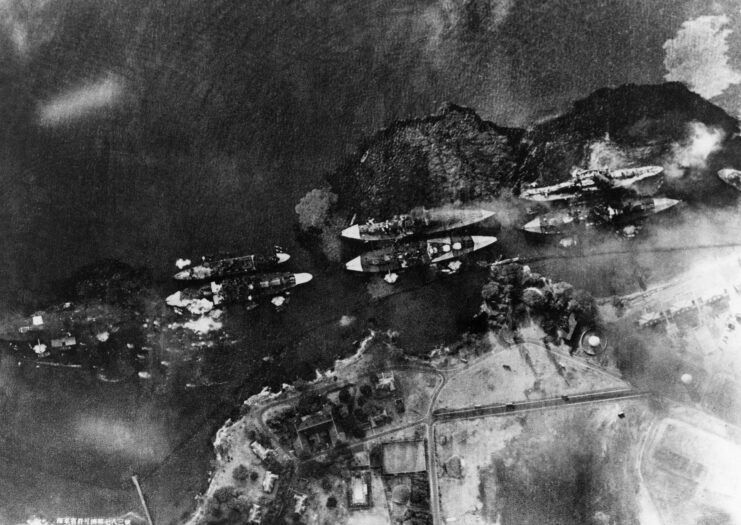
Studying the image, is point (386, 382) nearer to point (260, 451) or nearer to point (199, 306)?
point (260, 451)

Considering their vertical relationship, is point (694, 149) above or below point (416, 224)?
above

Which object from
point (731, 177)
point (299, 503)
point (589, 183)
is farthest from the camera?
point (299, 503)

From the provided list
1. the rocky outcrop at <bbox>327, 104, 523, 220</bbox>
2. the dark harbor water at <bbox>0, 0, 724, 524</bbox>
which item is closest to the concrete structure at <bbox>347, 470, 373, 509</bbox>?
the dark harbor water at <bbox>0, 0, 724, 524</bbox>

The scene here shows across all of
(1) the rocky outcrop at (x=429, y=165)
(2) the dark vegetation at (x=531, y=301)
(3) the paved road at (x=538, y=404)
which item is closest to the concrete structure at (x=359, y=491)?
(3) the paved road at (x=538, y=404)

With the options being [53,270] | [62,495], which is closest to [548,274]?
[53,270]

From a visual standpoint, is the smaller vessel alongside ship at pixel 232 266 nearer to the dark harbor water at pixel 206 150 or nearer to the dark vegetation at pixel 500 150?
the dark harbor water at pixel 206 150

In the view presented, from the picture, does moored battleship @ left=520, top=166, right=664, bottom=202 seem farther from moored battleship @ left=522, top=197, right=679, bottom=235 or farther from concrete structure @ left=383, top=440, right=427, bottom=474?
concrete structure @ left=383, top=440, right=427, bottom=474

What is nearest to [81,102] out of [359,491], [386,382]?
[386,382]
